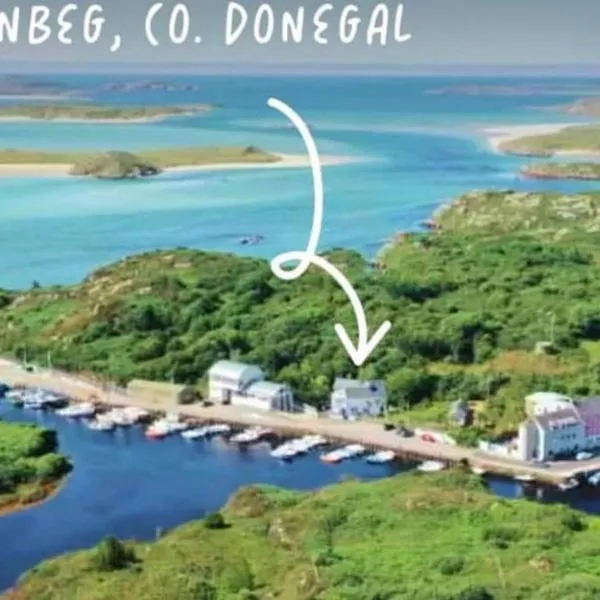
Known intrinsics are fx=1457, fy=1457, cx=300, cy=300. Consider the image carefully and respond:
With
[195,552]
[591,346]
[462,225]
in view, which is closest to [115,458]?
[195,552]

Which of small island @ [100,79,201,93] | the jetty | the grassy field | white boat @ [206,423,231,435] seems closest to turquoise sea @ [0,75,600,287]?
the grassy field

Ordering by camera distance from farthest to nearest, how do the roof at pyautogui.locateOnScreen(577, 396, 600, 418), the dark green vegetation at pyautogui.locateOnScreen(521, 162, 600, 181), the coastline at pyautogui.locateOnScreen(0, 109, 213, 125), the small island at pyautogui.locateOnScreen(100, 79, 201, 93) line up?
the small island at pyautogui.locateOnScreen(100, 79, 201, 93) < the coastline at pyautogui.locateOnScreen(0, 109, 213, 125) < the dark green vegetation at pyautogui.locateOnScreen(521, 162, 600, 181) < the roof at pyautogui.locateOnScreen(577, 396, 600, 418)

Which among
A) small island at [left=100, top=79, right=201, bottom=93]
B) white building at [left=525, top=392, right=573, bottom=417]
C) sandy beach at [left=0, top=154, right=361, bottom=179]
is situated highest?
small island at [left=100, top=79, right=201, bottom=93]

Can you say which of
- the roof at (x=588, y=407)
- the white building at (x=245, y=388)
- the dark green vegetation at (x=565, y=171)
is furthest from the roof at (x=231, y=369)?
the dark green vegetation at (x=565, y=171)

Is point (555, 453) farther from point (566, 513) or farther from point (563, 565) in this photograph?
point (563, 565)

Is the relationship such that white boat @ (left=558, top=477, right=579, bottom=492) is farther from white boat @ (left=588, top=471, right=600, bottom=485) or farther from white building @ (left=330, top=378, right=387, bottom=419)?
white building @ (left=330, top=378, right=387, bottom=419)

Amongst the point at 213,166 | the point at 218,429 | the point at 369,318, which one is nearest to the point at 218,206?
the point at 213,166

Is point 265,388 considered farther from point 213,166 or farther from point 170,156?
point 170,156

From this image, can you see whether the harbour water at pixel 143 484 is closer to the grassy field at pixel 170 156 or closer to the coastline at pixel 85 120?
the grassy field at pixel 170 156
